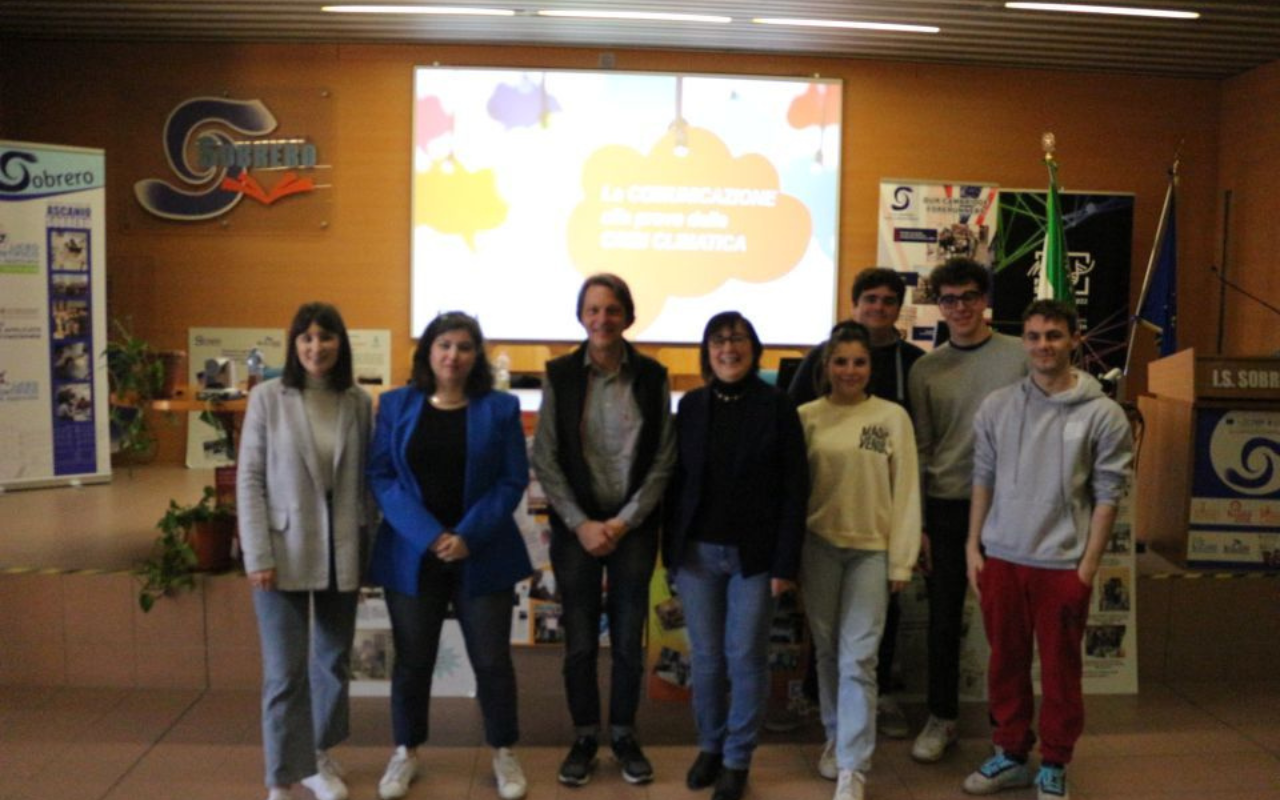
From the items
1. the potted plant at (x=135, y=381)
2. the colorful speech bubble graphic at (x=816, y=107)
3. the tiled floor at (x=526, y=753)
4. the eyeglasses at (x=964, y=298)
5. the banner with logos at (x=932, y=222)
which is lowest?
the tiled floor at (x=526, y=753)

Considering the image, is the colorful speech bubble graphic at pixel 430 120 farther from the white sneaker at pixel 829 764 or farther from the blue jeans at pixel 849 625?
the white sneaker at pixel 829 764

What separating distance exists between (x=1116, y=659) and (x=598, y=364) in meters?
2.32

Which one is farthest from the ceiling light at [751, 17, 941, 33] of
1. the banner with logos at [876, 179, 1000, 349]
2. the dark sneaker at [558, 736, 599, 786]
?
the dark sneaker at [558, 736, 599, 786]

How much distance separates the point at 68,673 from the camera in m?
3.79

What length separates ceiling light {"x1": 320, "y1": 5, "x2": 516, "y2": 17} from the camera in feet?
20.3

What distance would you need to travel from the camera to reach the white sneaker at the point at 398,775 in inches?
116

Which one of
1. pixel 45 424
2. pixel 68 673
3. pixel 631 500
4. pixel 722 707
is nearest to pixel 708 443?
pixel 631 500

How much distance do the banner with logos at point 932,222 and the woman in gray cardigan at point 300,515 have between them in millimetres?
4971

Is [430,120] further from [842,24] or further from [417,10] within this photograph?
[842,24]

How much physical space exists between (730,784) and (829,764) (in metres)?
0.37

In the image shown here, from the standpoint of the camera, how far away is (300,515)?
2.79 metres

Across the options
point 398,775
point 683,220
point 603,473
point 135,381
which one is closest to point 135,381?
point 135,381

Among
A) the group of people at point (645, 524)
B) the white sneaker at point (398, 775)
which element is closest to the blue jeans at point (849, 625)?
the group of people at point (645, 524)

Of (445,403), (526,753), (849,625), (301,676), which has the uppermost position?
(445,403)
